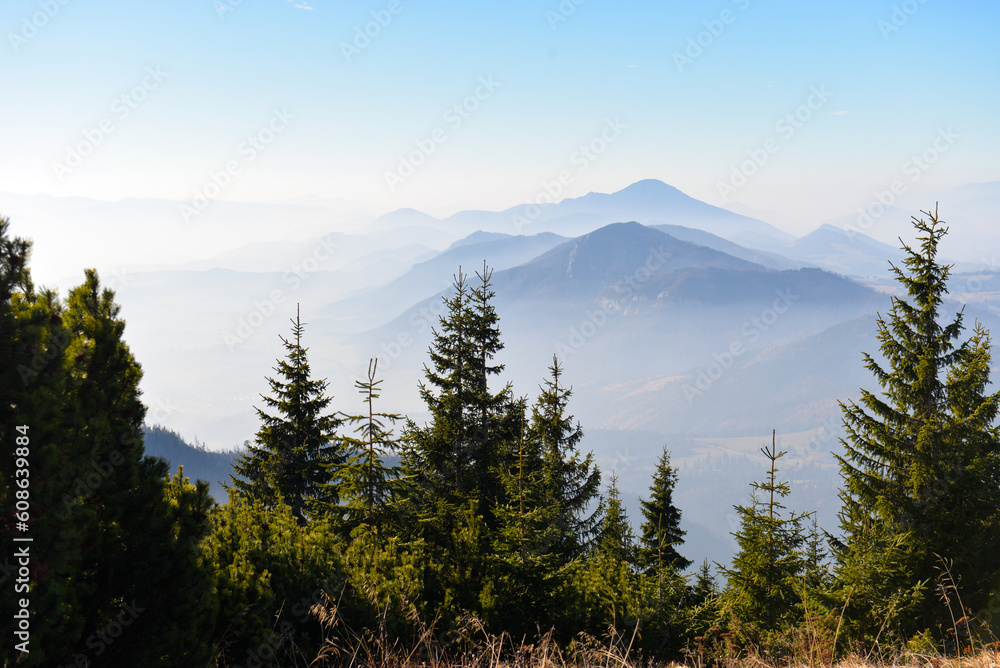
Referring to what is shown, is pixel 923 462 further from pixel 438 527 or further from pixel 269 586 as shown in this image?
pixel 269 586

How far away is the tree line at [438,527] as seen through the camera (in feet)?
16.6

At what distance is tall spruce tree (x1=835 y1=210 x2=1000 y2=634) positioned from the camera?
13562 mm

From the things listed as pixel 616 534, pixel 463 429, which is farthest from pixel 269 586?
pixel 616 534

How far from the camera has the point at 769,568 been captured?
40.0 ft

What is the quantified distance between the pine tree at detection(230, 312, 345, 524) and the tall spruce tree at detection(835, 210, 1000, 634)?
16267mm

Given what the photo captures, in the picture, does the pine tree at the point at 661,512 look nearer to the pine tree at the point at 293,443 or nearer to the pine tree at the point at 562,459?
the pine tree at the point at 562,459

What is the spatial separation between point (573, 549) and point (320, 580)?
9.23 metres

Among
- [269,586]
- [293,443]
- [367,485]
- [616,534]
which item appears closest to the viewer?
[269,586]

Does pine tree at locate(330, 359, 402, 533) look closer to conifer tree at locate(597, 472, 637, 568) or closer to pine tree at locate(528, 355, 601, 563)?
pine tree at locate(528, 355, 601, 563)

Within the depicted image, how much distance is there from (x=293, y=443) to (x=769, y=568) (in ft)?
51.6

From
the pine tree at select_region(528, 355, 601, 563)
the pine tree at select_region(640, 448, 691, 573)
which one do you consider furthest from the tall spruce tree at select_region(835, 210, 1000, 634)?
the pine tree at select_region(640, 448, 691, 573)

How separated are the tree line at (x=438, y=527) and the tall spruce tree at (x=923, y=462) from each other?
0.20 ft

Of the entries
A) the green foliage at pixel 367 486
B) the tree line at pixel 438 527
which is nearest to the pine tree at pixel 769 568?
the tree line at pixel 438 527

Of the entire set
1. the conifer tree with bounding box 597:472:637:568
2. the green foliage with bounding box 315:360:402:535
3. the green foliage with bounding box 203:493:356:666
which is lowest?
the conifer tree with bounding box 597:472:637:568
